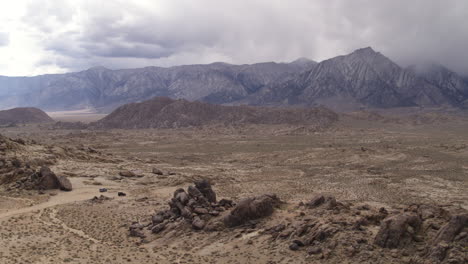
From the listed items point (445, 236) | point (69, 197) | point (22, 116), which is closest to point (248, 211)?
point (445, 236)

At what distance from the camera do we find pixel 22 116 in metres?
175

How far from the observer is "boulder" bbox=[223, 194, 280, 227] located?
19875 millimetres

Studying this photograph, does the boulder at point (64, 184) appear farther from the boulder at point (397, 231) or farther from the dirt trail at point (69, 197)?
the boulder at point (397, 231)

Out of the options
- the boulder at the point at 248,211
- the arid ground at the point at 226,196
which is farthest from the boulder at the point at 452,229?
the boulder at the point at 248,211

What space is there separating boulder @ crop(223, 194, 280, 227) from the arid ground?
0.45 metres

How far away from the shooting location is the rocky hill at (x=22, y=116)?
164788 mm

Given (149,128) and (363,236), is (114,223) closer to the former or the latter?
(363,236)

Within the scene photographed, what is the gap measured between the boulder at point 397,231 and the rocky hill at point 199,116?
385 feet

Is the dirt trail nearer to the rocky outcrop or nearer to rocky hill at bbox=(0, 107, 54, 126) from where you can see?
the rocky outcrop

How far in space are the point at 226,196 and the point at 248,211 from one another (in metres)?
12.0

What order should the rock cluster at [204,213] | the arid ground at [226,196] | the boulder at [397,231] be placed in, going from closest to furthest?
1. the boulder at [397,231]
2. the arid ground at [226,196]
3. the rock cluster at [204,213]

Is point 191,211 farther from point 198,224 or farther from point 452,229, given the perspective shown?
point 452,229

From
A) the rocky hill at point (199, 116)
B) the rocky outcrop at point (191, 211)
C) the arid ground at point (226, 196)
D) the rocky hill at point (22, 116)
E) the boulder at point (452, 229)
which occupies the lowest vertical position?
the arid ground at point (226, 196)

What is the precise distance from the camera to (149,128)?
140 metres
